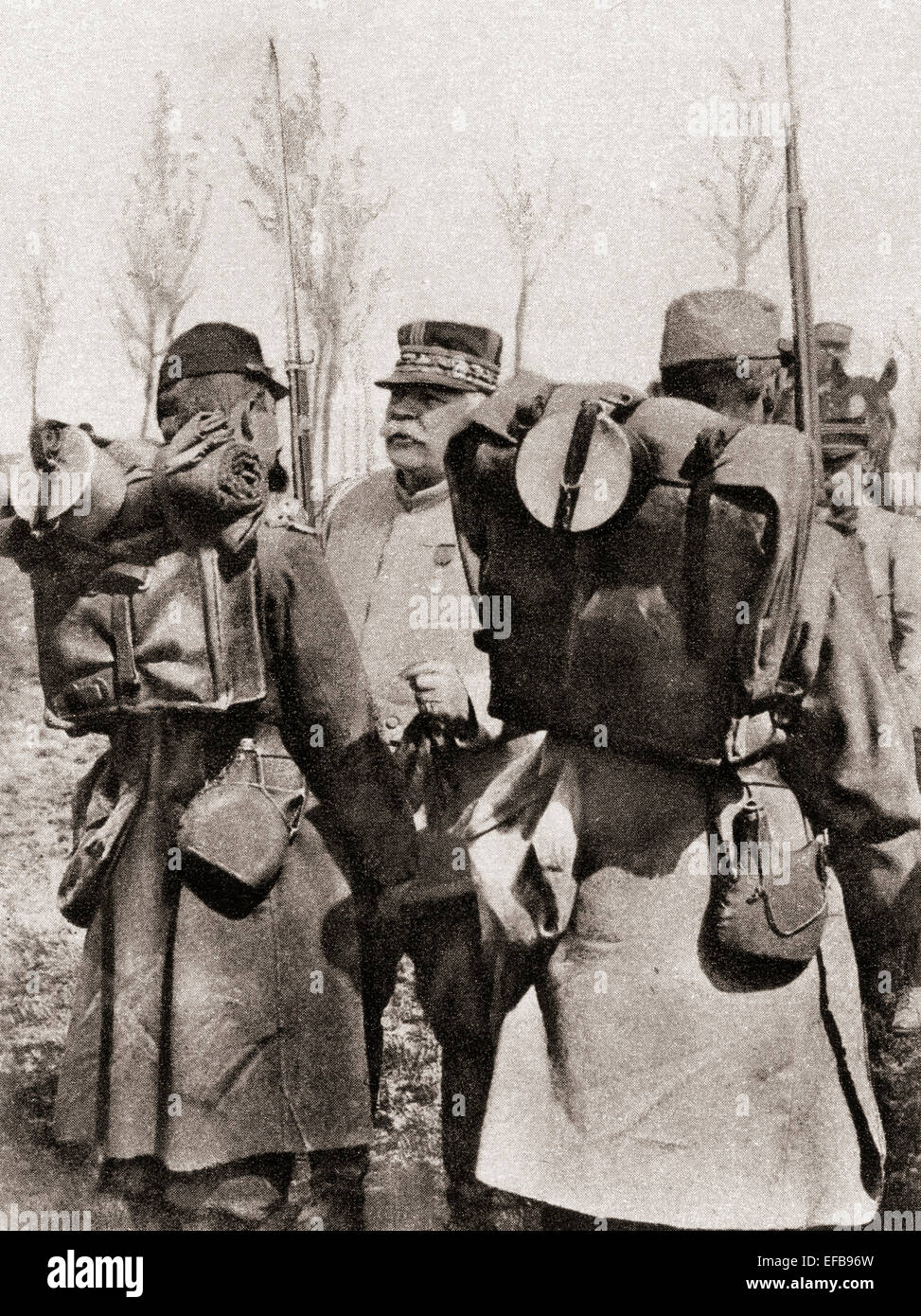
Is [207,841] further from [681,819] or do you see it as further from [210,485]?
[681,819]

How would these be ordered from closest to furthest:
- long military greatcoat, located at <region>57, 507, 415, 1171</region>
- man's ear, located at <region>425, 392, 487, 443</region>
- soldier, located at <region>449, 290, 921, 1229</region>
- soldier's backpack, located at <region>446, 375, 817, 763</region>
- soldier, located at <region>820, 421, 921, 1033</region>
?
soldier's backpack, located at <region>446, 375, 817, 763</region>
soldier, located at <region>449, 290, 921, 1229</region>
soldier, located at <region>820, 421, 921, 1033</region>
long military greatcoat, located at <region>57, 507, 415, 1171</region>
man's ear, located at <region>425, 392, 487, 443</region>

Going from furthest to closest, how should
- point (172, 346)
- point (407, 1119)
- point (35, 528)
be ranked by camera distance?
1. point (407, 1119)
2. point (172, 346)
3. point (35, 528)

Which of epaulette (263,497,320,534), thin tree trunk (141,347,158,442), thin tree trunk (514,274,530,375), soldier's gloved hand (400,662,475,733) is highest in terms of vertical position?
thin tree trunk (514,274,530,375)

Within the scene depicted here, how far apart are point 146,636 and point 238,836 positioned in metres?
0.50

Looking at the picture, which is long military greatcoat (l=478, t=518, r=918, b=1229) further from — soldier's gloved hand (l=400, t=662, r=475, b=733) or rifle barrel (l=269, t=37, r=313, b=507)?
rifle barrel (l=269, t=37, r=313, b=507)

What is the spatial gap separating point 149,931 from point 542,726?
1.05 m

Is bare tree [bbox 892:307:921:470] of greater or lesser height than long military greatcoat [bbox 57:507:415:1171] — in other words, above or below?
above

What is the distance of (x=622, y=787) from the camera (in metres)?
3.58

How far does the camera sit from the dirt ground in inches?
164

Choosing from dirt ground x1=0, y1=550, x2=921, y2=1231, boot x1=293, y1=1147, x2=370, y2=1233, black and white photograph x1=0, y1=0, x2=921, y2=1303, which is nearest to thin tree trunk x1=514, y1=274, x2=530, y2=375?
black and white photograph x1=0, y1=0, x2=921, y2=1303

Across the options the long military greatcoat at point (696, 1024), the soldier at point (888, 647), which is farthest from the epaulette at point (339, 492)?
the long military greatcoat at point (696, 1024)

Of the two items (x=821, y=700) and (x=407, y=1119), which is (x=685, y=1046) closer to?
(x=821, y=700)

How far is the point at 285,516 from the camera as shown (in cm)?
399

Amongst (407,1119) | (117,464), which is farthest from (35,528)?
(407,1119)
